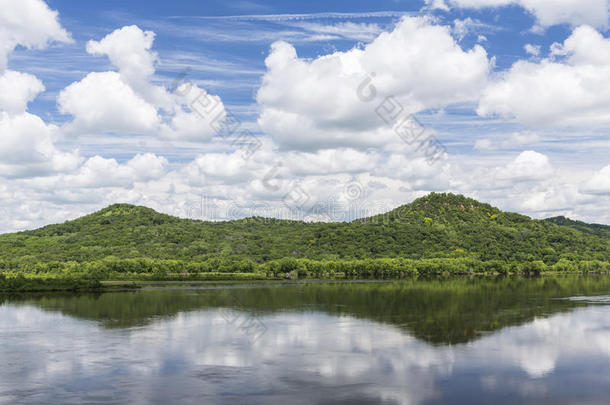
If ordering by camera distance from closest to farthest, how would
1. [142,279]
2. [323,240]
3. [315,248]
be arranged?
[142,279], [315,248], [323,240]

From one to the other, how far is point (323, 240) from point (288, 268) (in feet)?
131

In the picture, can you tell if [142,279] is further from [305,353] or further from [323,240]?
[305,353]

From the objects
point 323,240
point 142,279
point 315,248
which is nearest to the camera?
point 142,279

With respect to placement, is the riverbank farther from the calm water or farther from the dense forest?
the calm water

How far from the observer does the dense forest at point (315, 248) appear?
12788 centimetres

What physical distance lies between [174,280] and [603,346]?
8356cm

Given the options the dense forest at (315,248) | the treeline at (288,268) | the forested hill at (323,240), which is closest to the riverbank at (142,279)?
the treeline at (288,268)

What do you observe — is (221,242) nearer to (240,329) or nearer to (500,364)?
(240,329)

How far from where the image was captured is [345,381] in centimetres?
2766

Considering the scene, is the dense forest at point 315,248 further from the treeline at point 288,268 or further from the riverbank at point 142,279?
the riverbank at point 142,279

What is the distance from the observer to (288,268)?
129 meters

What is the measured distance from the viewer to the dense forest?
128 meters

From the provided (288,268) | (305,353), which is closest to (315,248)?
(288,268)

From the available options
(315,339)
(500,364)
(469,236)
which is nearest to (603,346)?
(500,364)
